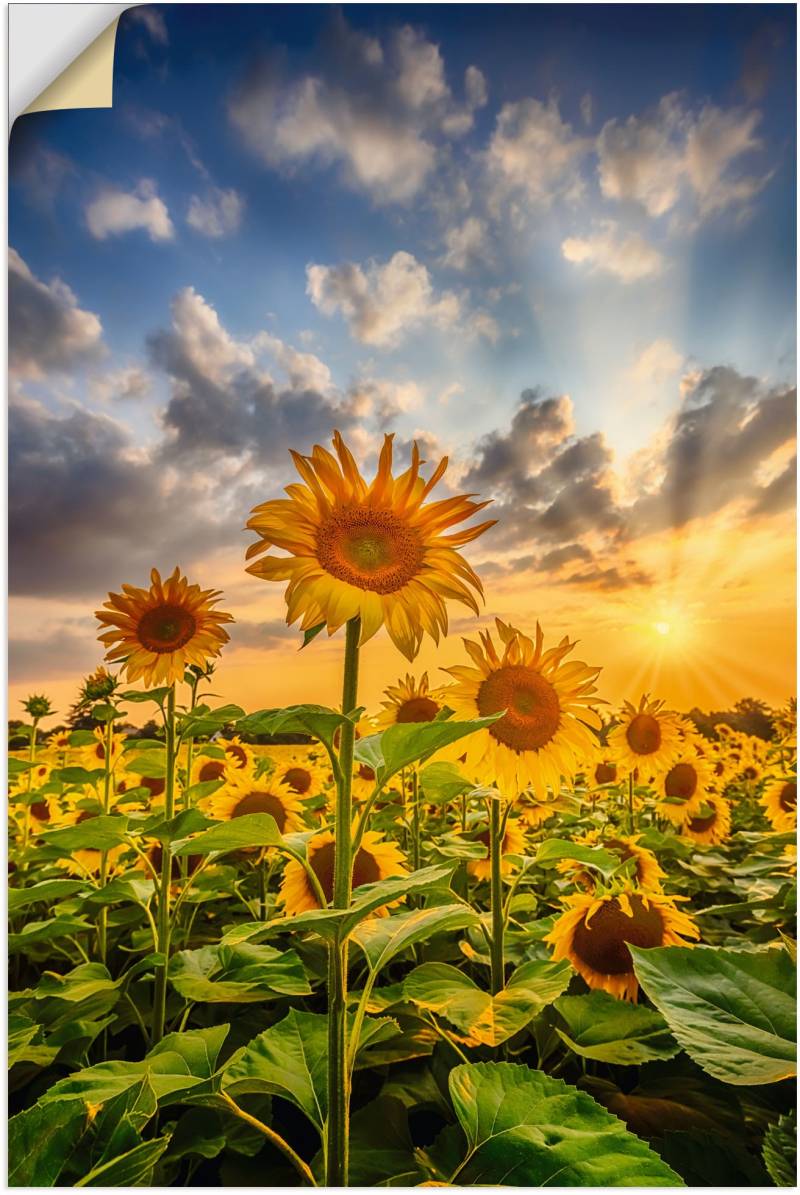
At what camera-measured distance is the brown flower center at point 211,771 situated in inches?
78.8

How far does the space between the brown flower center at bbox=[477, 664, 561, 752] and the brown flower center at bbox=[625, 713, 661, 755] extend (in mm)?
659

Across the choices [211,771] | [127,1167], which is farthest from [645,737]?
[127,1167]

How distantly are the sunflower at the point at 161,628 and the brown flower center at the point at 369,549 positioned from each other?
46 centimetres

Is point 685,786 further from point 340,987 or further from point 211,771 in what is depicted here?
point 340,987

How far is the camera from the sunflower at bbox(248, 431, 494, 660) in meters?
0.92

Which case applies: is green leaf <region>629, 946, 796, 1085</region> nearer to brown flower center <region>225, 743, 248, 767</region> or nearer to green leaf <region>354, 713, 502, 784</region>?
green leaf <region>354, 713, 502, 784</region>

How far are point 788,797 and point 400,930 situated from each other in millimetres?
1689

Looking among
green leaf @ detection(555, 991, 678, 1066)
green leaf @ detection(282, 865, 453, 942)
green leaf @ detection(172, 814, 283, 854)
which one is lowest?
green leaf @ detection(555, 991, 678, 1066)

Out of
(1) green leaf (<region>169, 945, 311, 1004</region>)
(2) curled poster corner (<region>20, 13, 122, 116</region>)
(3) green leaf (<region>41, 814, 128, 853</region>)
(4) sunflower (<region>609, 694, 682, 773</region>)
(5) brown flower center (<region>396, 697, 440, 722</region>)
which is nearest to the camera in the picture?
(1) green leaf (<region>169, 945, 311, 1004</region>)

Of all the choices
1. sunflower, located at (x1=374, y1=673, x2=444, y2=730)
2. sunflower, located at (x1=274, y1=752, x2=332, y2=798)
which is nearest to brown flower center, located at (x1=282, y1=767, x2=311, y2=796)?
sunflower, located at (x1=274, y1=752, x2=332, y2=798)

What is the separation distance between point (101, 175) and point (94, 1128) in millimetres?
1613

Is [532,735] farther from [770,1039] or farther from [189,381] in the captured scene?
[189,381]

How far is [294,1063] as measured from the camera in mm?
860

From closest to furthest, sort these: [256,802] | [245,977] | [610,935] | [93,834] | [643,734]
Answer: [245,977] < [93,834] < [610,935] < [256,802] < [643,734]
